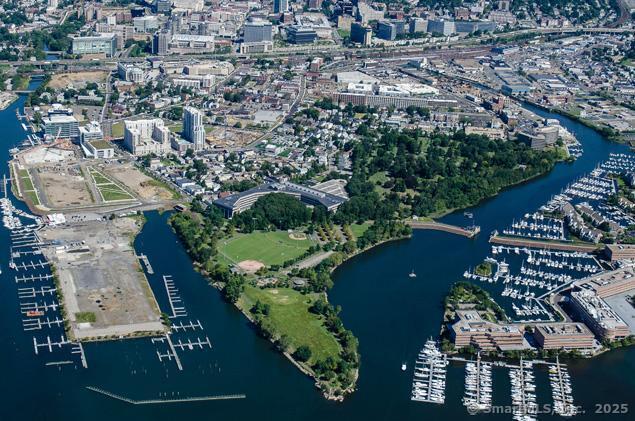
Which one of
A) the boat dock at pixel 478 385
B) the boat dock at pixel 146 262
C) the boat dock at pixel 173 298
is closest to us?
the boat dock at pixel 478 385

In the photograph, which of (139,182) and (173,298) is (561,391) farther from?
(139,182)

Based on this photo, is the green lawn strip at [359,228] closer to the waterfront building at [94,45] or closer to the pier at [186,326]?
the pier at [186,326]

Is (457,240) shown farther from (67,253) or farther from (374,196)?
(67,253)

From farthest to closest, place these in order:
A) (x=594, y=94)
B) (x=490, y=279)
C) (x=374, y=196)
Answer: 1. (x=594, y=94)
2. (x=374, y=196)
3. (x=490, y=279)

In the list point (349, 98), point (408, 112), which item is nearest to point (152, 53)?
point (349, 98)

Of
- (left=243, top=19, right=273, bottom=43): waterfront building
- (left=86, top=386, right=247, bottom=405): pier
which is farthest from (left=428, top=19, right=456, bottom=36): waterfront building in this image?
(left=86, top=386, right=247, bottom=405): pier

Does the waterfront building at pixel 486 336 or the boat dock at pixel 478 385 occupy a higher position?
the waterfront building at pixel 486 336

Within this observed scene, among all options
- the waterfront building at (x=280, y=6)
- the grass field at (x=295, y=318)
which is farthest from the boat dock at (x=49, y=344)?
the waterfront building at (x=280, y=6)
